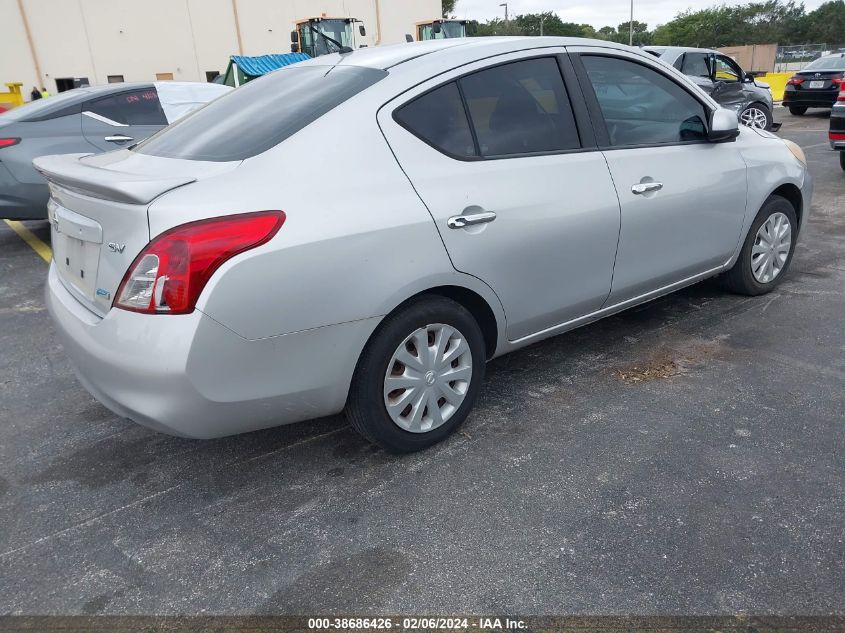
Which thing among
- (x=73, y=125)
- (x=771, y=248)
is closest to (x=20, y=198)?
(x=73, y=125)

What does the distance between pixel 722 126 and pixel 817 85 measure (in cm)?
1462

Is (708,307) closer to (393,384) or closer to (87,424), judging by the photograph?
(393,384)

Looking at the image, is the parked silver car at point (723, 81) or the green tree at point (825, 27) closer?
the parked silver car at point (723, 81)

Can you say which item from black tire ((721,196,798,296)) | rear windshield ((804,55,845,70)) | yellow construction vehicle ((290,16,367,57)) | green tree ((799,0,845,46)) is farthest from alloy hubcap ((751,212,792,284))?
green tree ((799,0,845,46))

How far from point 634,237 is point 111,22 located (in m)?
32.7

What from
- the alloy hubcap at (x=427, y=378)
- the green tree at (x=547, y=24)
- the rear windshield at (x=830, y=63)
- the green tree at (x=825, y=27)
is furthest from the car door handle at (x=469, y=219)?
the green tree at (x=547, y=24)

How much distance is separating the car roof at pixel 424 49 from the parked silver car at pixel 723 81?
382 inches

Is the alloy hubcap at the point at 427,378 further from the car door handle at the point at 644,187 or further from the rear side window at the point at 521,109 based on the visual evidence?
the car door handle at the point at 644,187

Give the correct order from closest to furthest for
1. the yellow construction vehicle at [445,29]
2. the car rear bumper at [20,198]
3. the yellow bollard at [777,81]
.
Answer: the car rear bumper at [20,198] → the yellow construction vehicle at [445,29] → the yellow bollard at [777,81]

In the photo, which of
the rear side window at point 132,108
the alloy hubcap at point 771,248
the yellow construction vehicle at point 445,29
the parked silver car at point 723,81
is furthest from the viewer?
the yellow construction vehicle at point 445,29

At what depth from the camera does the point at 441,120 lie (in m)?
2.80

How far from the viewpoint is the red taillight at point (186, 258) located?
7.14 feet

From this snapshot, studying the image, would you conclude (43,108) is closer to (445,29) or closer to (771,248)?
(771,248)

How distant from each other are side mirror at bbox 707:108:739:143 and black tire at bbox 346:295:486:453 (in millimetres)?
1951
